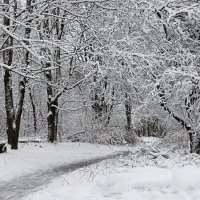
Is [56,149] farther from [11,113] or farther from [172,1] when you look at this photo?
[172,1]

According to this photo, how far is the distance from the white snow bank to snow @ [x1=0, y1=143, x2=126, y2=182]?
4163 millimetres

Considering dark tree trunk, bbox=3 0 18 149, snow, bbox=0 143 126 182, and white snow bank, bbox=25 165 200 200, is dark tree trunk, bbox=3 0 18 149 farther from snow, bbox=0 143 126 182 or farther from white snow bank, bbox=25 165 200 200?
white snow bank, bbox=25 165 200 200

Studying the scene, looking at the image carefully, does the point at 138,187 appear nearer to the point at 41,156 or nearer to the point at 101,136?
the point at 41,156

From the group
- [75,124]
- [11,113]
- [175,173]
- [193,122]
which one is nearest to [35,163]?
[11,113]

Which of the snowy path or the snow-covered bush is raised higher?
the snow-covered bush

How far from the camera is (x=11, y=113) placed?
19109 millimetres

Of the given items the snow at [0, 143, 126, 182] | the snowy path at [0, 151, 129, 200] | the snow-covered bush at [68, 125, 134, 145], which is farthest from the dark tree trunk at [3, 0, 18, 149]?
the snow-covered bush at [68, 125, 134, 145]

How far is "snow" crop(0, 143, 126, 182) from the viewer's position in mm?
14427

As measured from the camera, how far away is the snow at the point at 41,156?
14427 millimetres

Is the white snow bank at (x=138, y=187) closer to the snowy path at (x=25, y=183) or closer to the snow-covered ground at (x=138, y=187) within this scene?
the snow-covered ground at (x=138, y=187)

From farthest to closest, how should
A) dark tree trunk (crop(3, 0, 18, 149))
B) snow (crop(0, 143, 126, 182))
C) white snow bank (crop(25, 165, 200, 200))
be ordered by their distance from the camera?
dark tree trunk (crop(3, 0, 18, 149))
snow (crop(0, 143, 126, 182))
white snow bank (crop(25, 165, 200, 200))

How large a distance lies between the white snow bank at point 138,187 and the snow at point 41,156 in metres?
4.16

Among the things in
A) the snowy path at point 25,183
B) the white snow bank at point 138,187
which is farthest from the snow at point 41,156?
the white snow bank at point 138,187

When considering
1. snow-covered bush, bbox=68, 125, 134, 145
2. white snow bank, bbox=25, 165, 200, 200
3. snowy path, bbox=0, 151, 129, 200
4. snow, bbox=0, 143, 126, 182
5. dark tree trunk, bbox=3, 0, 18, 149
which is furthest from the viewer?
snow-covered bush, bbox=68, 125, 134, 145
